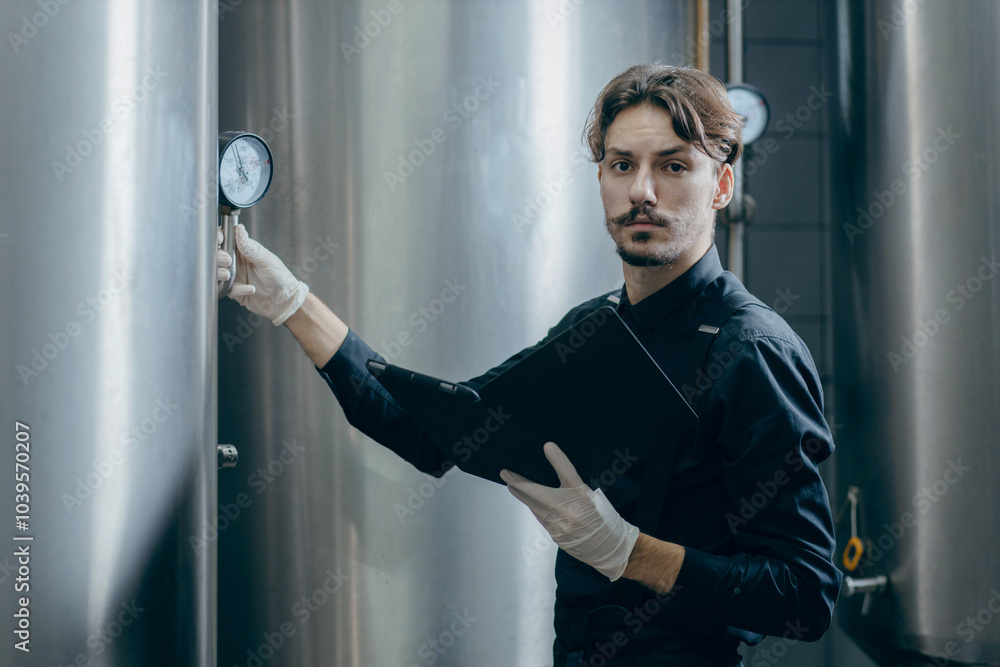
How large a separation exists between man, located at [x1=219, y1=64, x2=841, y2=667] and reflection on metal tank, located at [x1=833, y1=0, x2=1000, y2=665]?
0.61m

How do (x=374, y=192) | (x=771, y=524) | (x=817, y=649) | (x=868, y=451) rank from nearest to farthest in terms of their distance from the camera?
1. (x=771, y=524)
2. (x=374, y=192)
3. (x=868, y=451)
4. (x=817, y=649)

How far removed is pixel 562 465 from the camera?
3.30 feet

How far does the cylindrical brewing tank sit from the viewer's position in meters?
0.85

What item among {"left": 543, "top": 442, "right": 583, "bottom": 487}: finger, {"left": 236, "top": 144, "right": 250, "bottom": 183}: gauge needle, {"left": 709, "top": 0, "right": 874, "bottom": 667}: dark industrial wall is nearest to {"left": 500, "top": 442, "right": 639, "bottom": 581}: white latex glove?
{"left": 543, "top": 442, "right": 583, "bottom": 487}: finger

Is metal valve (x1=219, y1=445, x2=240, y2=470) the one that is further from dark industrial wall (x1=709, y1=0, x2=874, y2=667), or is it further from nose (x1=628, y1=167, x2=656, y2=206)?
dark industrial wall (x1=709, y1=0, x2=874, y2=667)

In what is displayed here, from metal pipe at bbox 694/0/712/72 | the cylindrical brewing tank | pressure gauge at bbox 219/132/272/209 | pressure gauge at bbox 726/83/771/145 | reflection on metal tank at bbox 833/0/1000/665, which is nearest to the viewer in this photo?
the cylindrical brewing tank

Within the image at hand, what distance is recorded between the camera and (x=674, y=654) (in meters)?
1.09

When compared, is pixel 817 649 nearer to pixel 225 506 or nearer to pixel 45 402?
pixel 225 506

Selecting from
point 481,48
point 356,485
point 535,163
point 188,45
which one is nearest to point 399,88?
point 481,48

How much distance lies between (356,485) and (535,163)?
63 centimetres

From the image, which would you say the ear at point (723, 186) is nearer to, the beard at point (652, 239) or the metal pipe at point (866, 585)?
the beard at point (652, 239)

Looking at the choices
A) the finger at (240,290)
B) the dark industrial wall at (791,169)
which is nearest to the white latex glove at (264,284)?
the finger at (240,290)

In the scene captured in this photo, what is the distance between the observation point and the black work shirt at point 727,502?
38.8 inches

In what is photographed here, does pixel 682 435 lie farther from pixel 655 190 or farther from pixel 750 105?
pixel 750 105
